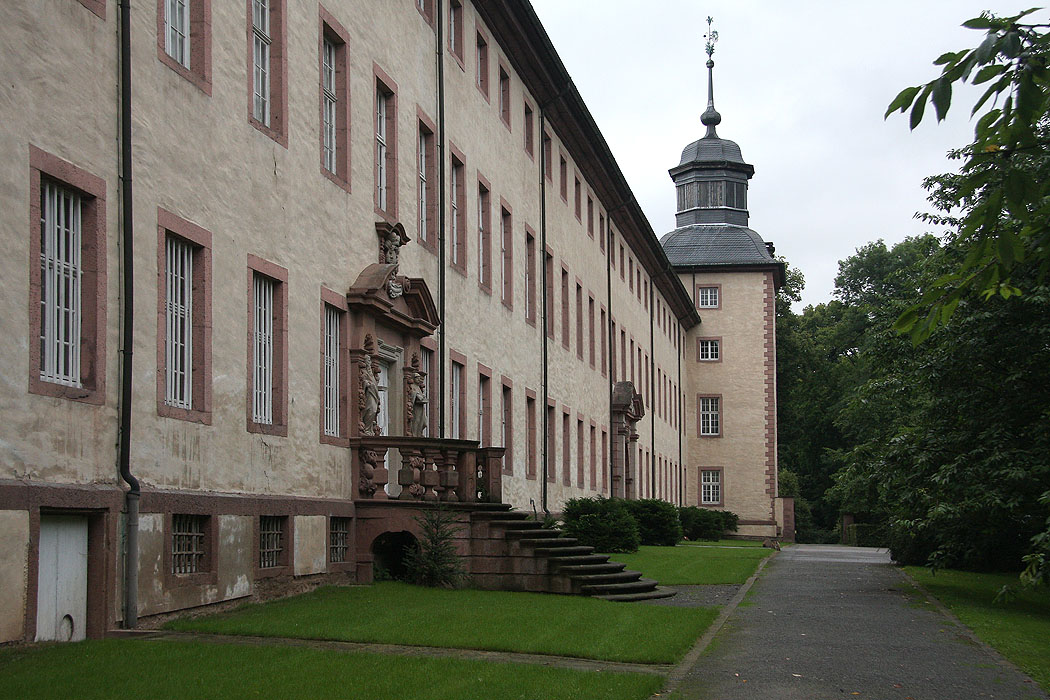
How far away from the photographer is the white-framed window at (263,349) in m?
15.1

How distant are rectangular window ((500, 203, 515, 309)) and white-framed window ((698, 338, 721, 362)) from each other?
4117 cm

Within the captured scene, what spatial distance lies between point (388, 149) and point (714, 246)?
1982 inches

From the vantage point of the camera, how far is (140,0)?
1250 cm

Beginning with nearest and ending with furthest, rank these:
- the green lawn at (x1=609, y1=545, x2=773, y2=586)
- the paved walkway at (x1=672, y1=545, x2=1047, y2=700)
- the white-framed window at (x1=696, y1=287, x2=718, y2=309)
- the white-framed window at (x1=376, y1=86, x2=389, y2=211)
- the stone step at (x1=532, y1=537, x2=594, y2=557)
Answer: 1. the paved walkway at (x1=672, y1=545, x2=1047, y2=700)
2. the stone step at (x1=532, y1=537, x2=594, y2=557)
3. the white-framed window at (x1=376, y1=86, x2=389, y2=211)
4. the green lawn at (x1=609, y1=545, x2=773, y2=586)
5. the white-framed window at (x1=696, y1=287, x2=718, y2=309)

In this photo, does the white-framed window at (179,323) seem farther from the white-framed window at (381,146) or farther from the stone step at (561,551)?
the white-framed window at (381,146)

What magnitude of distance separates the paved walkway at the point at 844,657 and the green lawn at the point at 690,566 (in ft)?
10.2

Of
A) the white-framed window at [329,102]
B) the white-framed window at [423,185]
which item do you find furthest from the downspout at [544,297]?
the white-framed window at [329,102]

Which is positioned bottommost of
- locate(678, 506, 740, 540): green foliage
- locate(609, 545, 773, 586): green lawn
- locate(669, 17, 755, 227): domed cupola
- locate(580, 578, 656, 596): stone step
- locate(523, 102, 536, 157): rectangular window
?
locate(678, 506, 740, 540): green foliage

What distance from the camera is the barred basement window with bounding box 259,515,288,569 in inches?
584

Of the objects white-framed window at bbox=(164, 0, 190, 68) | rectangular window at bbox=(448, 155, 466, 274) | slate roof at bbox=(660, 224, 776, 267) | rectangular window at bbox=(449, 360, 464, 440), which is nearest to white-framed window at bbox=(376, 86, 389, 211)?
rectangular window at bbox=(448, 155, 466, 274)

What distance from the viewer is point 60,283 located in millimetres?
11195

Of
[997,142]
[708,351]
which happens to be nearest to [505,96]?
[997,142]

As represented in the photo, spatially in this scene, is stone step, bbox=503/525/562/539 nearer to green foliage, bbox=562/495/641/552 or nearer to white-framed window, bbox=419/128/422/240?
white-framed window, bbox=419/128/422/240

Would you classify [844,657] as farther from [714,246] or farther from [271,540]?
[714,246]
